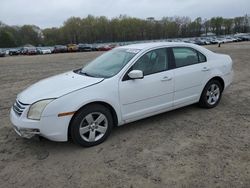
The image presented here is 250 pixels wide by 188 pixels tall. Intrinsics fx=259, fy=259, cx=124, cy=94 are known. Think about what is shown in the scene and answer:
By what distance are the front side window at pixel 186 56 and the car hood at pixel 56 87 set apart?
1.67 metres

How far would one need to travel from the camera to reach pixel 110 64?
4730 millimetres

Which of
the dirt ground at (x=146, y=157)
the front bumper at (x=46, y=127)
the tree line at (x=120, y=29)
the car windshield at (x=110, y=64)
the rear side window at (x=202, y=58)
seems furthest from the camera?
the tree line at (x=120, y=29)

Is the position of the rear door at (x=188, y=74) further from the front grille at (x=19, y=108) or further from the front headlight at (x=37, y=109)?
the front grille at (x=19, y=108)

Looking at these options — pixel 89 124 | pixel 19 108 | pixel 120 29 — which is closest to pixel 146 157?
pixel 89 124

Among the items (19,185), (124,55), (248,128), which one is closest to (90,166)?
(19,185)

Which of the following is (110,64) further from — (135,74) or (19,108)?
(19,108)

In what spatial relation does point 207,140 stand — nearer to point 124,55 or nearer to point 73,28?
point 124,55

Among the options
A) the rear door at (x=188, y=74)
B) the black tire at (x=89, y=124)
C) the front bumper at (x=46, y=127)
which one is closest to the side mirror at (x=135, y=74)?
the black tire at (x=89, y=124)

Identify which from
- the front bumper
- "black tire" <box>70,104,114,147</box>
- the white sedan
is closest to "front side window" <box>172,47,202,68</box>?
the white sedan

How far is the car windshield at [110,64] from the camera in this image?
4.43 meters

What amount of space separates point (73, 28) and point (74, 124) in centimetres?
12817

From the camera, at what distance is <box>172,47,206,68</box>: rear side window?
4988 millimetres

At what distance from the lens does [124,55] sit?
4762 mm

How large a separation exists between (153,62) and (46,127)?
85.8 inches
